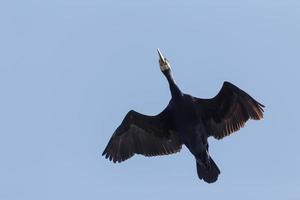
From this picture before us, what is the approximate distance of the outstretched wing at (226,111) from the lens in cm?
2456

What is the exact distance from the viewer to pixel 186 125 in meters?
24.2

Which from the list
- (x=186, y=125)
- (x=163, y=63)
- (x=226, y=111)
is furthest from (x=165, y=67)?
(x=226, y=111)

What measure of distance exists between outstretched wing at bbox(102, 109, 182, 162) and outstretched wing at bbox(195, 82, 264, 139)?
1076mm

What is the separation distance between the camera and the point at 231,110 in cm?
2494

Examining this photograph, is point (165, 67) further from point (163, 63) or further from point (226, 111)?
point (226, 111)

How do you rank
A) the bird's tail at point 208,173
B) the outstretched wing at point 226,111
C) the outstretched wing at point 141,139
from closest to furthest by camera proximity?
the bird's tail at point 208,173 < the outstretched wing at point 226,111 < the outstretched wing at point 141,139

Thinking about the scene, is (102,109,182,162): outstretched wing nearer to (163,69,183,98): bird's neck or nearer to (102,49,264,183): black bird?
(102,49,264,183): black bird

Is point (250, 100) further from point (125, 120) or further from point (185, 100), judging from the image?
point (125, 120)

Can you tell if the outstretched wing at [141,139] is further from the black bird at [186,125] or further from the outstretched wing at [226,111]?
the outstretched wing at [226,111]

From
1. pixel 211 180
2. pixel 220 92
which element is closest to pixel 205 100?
pixel 220 92

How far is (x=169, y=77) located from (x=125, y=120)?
5.82 feet

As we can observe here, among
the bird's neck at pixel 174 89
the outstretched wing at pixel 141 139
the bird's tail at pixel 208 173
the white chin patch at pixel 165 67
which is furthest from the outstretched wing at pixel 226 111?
the white chin patch at pixel 165 67

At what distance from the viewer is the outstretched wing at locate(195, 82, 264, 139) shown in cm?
2456

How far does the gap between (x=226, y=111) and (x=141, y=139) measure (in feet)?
8.42
